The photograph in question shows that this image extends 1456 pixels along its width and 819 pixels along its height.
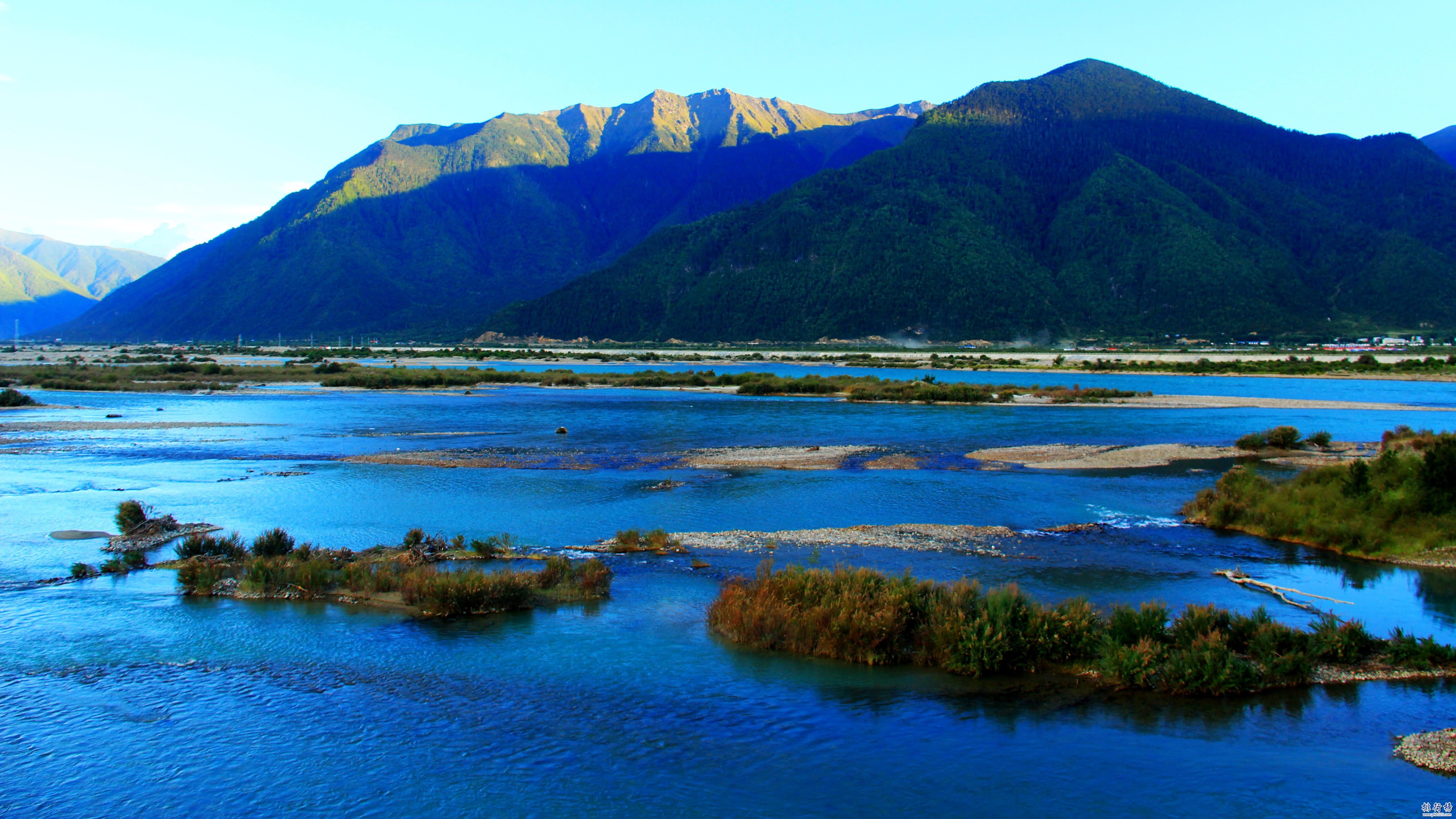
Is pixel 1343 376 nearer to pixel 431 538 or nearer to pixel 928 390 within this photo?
pixel 928 390

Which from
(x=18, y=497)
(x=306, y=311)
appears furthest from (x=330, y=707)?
(x=306, y=311)

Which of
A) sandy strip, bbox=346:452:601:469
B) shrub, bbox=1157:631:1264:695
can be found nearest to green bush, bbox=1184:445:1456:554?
shrub, bbox=1157:631:1264:695

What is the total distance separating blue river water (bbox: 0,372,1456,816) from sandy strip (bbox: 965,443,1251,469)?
6.24 m

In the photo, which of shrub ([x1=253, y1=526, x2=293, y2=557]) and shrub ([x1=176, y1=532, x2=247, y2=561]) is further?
shrub ([x1=253, y1=526, x2=293, y2=557])

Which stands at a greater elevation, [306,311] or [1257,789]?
[306,311]

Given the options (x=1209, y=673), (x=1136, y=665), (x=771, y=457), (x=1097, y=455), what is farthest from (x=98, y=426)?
(x=1209, y=673)

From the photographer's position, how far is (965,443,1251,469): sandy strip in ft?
94.4

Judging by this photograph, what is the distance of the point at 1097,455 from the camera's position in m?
30.6

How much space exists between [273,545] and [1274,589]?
16696mm

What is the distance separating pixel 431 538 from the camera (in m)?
17.1

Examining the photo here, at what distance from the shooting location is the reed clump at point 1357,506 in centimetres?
1702

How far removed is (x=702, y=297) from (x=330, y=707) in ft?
454

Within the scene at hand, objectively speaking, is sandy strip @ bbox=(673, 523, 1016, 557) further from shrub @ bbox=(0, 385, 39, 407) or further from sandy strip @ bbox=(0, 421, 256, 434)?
shrub @ bbox=(0, 385, 39, 407)

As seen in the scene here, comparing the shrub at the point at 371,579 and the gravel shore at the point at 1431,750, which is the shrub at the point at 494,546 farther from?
the gravel shore at the point at 1431,750
